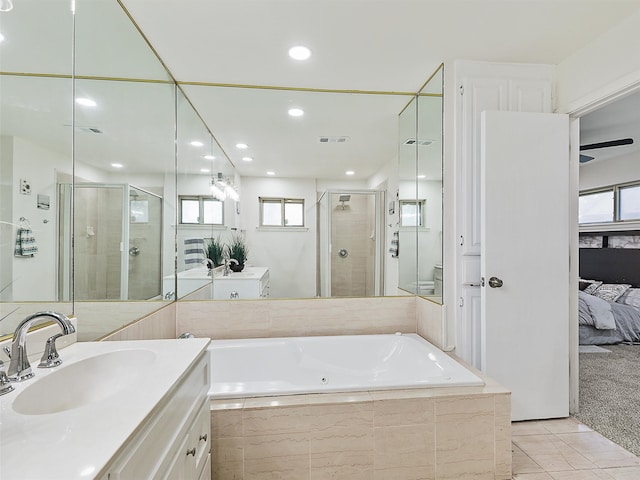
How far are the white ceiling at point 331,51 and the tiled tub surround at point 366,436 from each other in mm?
1836

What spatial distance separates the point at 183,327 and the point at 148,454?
68.6 inches

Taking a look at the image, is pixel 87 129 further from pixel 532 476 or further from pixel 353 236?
pixel 532 476

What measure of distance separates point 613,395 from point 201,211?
141 inches

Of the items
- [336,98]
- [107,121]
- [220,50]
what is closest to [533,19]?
[336,98]

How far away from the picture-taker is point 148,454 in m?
0.80

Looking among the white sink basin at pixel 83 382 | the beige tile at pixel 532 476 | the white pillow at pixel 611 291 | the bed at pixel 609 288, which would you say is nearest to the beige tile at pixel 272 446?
the white sink basin at pixel 83 382

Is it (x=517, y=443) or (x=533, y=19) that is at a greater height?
(x=533, y=19)

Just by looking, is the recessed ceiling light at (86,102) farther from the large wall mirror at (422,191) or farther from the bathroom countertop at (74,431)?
the large wall mirror at (422,191)

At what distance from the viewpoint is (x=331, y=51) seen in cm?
206

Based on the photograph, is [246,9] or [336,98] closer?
[246,9]

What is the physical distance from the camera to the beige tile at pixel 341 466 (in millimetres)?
1542

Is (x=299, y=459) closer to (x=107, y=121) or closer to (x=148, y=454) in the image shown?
(x=148, y=454)

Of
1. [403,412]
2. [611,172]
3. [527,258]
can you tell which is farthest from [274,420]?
[611,172]

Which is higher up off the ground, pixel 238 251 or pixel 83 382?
pixel 238 251
